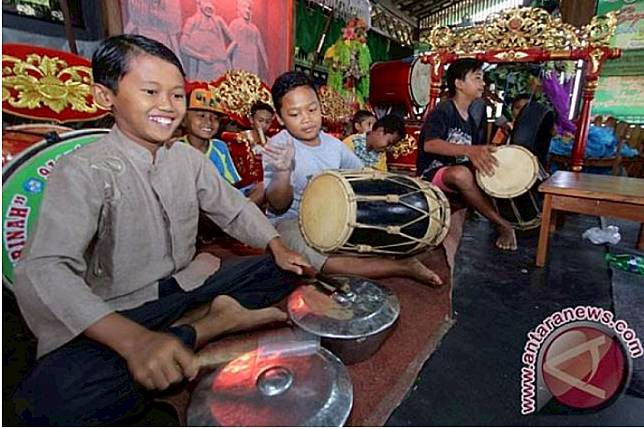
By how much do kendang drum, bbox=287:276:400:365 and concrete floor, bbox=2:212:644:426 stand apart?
22 cm

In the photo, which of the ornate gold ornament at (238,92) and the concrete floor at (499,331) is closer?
the concrete floor at (499,331)

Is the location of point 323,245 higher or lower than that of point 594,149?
lower

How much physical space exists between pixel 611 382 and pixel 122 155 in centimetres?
166

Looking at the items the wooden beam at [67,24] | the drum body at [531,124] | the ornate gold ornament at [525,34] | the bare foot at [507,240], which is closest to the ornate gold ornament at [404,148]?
the ornate gold ornament at [525,34]

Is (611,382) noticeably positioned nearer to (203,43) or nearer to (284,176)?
(284,176)

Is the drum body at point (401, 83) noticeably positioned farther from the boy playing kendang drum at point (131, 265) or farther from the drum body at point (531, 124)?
the boy playing kendang drum at point (131, 265)

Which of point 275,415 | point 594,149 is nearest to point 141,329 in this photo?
point 275,415

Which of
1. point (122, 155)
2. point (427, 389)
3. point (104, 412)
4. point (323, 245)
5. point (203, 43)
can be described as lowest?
point (427, 389)

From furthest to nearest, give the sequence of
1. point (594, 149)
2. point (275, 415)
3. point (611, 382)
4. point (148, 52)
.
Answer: point (594, 149) < point (611, 382) < point (148, 52) < point (275, 415)

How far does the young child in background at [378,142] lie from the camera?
3.46 m

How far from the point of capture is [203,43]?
11.1 feet

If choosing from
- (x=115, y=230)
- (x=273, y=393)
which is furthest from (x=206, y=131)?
(x=273, y=393)

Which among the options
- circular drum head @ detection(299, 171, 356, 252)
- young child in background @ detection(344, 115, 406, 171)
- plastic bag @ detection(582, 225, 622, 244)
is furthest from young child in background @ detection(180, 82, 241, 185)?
plastic bag @ detection(582, 225, 622, 244)

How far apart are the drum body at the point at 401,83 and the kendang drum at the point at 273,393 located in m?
7.29
